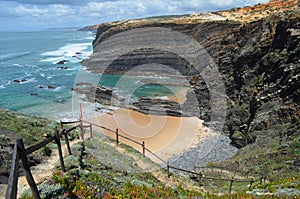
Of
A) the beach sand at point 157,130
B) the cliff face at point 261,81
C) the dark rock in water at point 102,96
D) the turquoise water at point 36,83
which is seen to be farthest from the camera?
the turquoise water at point 36,83

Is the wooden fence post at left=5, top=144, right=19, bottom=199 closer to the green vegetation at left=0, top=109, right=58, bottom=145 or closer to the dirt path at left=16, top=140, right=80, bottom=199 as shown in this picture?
the dirt path at left=16, top=140, right=80, bottom=199

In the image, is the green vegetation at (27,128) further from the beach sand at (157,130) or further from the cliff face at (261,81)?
the cliff face at (261,81)

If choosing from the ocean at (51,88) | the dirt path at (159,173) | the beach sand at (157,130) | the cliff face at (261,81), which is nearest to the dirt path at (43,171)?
the dirt path at (159,173)

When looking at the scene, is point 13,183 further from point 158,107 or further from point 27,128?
point 158,107

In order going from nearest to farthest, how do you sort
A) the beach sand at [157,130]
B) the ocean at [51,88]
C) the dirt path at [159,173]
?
the dirt path at [159,173] < the beach sand at [157,130] < the ocean at [51,88]

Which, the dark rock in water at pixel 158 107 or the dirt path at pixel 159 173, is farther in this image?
the dark rock in water at pixel 158 107

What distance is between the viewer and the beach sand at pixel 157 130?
2203 cm

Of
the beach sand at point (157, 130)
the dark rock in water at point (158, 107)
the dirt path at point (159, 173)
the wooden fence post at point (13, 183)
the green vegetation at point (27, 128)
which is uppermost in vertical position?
the wooden fence post at point (13, 183)

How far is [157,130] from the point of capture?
2598cm

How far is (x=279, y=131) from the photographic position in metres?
16.5

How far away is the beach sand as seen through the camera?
22.0m

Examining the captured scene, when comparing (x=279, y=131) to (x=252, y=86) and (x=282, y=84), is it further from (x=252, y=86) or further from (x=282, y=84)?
(x=252, y=86)

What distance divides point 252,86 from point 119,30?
51.1 m

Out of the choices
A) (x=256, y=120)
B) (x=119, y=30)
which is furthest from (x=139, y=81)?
(x=256, y=120)
